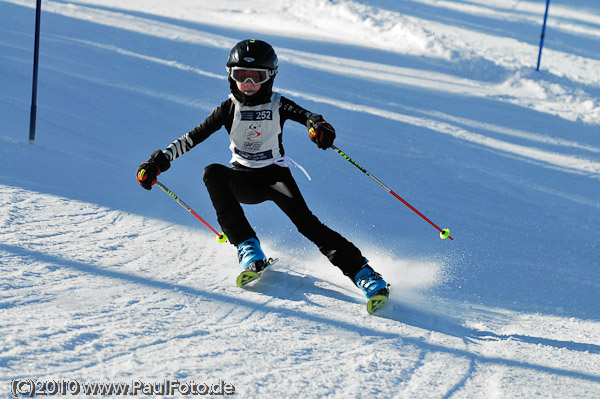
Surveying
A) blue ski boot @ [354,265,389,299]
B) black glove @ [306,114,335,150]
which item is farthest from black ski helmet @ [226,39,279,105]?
blue ski boot @ [354,265,389,299]

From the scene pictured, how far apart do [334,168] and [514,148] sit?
108 inches

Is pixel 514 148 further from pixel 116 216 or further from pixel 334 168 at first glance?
pixel 116 216

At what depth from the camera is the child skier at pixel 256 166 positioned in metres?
3.77

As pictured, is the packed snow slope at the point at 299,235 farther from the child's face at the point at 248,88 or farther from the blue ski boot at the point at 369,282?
the child's face at the point at 248,88

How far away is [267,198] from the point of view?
13.3 feet

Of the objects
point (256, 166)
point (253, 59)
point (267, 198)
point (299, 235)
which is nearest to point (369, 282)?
point (267, 198)

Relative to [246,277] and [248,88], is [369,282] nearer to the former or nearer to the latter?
[246,277]

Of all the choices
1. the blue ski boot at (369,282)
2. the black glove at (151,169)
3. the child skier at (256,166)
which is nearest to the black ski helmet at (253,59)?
the child skier at (256,166)

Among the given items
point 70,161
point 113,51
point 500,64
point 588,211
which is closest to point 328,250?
point 70,161

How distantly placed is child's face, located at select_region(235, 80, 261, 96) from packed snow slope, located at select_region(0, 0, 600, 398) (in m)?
1.10

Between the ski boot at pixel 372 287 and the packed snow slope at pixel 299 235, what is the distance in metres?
0.09

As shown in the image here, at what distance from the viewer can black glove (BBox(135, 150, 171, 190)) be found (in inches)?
147

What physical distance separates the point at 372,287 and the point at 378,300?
→ 0.10m

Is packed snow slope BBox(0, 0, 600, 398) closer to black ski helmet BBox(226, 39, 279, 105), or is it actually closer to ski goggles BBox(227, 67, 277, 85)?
black ski helmet BBox(226, 39, 279, 105)
